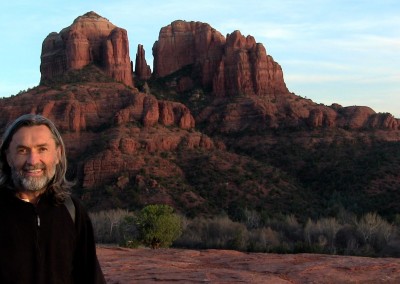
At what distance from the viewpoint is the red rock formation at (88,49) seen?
8356 cm

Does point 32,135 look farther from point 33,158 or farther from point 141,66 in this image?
point 141,66

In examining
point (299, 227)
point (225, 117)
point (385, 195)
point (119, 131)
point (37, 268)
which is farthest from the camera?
point (225, 117)

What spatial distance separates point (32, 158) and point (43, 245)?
59 centimetres

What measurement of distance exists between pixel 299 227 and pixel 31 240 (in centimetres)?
3954

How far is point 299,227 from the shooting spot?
4206cm

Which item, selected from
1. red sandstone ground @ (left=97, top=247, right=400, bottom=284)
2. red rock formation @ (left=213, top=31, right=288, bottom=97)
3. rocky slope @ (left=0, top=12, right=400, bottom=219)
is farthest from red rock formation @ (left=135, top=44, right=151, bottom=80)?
red sandstone ground @ (left=97, top=247, right=400, bottom=284)

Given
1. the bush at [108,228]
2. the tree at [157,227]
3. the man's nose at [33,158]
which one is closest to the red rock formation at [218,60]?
the bush at [108,228]

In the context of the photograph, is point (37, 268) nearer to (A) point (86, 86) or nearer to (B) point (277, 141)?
(B) point (277, 141)

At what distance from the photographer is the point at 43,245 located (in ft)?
12.6

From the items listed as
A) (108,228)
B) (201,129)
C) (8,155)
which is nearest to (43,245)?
(8,155)

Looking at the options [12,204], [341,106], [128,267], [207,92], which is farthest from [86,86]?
[12,204]

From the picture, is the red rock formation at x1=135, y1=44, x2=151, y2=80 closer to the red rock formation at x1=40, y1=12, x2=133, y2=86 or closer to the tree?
the red rock formation at x1=40, y1=12, x2=133, y2=86

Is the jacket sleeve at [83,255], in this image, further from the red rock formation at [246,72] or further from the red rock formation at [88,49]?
the red rock formation at [246,72]

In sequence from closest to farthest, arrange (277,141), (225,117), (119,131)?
(119,131) → (277,141) → (225,117)
